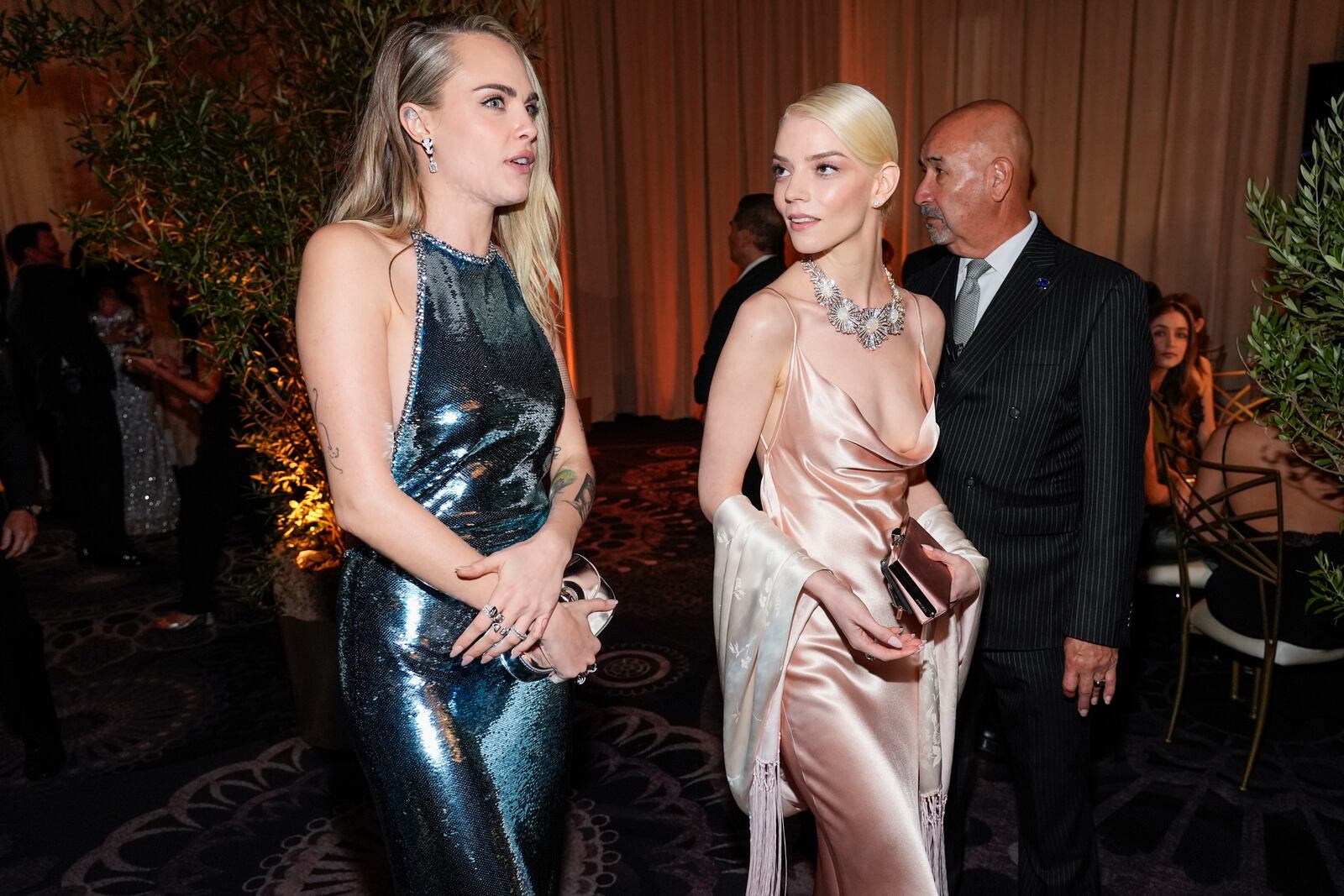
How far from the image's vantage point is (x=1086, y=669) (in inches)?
89.6

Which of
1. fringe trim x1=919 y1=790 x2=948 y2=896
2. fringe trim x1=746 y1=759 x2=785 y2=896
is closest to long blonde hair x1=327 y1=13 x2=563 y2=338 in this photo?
fringe trim x1=746 y1=759 x2=785 y2=896

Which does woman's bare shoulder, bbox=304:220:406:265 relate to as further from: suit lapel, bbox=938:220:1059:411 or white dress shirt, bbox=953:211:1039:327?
white dress shirt, bbox=953:211:1039:327

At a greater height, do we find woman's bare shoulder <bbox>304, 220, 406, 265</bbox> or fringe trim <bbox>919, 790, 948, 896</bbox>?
woman's bare shoulder <bbox>304, 220, 406, 265</bbox>

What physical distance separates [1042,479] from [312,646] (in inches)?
100

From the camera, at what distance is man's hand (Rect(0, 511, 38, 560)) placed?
3.22 m

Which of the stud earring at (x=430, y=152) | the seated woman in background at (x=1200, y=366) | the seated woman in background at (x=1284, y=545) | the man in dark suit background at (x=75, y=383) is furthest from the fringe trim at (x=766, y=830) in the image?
the man in dark suit background at (x=75, y=383)

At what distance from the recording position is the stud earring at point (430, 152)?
1.68 meters

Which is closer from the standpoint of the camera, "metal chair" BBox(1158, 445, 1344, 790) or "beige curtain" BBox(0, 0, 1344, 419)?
"metal chair" BBox(1158, 445, 1344, 790)

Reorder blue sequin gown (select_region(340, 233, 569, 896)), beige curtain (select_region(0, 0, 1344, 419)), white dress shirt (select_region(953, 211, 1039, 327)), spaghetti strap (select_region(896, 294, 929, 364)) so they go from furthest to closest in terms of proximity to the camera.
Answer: beige curtain (select_region(0, 0, 1344, 419)) < white dress shirt (select_region(953, 211, 1039, 327)) < spaghetti strap (select_region(896, 294, 929, 364)) < blue sequin gown (select_region(340, 233, 569, 896))

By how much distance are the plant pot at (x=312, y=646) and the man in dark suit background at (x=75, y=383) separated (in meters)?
3.02

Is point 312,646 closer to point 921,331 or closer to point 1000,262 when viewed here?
point 921,331

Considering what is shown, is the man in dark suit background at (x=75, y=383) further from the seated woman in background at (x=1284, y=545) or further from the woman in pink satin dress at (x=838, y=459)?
the seated woman in background at (x=1284, y=545)

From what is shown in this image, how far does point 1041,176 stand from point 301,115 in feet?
22.5

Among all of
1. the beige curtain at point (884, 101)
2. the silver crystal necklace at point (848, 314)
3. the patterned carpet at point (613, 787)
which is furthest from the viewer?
the beige curtain at point (884, 101)
